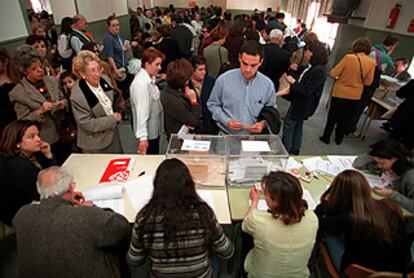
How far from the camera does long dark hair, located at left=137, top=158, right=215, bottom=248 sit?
117 centimetres

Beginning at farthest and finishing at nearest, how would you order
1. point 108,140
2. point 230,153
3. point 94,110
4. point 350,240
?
point 108,140, point 94,110, point 230,153, point 350,240

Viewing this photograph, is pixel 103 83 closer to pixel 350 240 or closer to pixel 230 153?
pixel 230 153

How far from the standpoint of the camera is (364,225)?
147 centimetres

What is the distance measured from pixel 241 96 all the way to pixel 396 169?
4.67 feet

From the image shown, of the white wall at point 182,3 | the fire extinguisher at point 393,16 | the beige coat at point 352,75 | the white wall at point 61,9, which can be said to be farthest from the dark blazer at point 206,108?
the white wall at point 182,3

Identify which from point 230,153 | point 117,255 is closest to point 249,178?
Result: point 230,153

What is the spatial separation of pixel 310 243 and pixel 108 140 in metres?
2.01

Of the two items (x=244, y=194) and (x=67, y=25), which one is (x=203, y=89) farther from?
(x=67, y=25)

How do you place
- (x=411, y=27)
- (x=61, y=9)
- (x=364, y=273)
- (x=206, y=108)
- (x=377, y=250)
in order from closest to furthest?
(x=364, y=273) → (x=377, y=250) → (x=206, y=108) → (x=411, y=27) → (x=61, y=9)

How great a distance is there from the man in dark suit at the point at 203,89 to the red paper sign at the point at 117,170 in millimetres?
948

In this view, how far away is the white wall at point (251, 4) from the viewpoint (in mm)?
13914

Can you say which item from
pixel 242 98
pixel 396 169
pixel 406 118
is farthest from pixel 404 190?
pixel 406 118

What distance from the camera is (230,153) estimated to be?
1.98m

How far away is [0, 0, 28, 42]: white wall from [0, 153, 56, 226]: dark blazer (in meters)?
2.79
